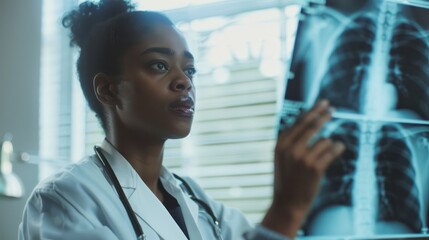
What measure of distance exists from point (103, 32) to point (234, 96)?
0.66 metres

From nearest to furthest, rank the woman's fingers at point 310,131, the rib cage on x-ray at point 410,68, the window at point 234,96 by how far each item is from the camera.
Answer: the woman's fingers at point 310,131 → the rib cage on x-ray at point 410,68 → the window at point 234,96

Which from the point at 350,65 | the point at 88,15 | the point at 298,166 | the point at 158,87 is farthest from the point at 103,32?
the point at 298,166

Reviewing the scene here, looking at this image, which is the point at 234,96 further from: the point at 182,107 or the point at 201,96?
the point at 182,107

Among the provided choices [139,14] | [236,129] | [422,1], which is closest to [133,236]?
[139,14]

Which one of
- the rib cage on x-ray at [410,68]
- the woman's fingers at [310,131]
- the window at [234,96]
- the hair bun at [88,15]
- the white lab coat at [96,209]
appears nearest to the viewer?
the woman's fingers at [310,131]

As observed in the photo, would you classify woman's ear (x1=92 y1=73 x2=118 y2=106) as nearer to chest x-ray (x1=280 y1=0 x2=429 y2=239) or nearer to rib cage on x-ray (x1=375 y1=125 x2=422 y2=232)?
chest x-ray (x1=280 y1=0 x2=429 y2=239)

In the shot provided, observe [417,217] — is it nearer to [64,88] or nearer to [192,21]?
[192,21]

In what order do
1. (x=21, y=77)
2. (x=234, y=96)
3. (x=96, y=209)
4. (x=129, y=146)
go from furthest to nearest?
1. (x=21, y=77)
2. (x=234, y=96)
3. (x=129, y=146)
4. (x=96, y=209)

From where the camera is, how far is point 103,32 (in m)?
1.11

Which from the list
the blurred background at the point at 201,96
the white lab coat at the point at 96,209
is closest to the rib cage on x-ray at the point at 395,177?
the white lab coat at the point at 96,209

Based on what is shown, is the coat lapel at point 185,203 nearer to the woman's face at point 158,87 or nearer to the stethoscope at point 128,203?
the stethoscope at point 128,203

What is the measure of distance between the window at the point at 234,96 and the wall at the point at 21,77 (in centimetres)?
30

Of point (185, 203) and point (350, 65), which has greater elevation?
point (350, 65)

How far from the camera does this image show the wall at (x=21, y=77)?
1.84 m
